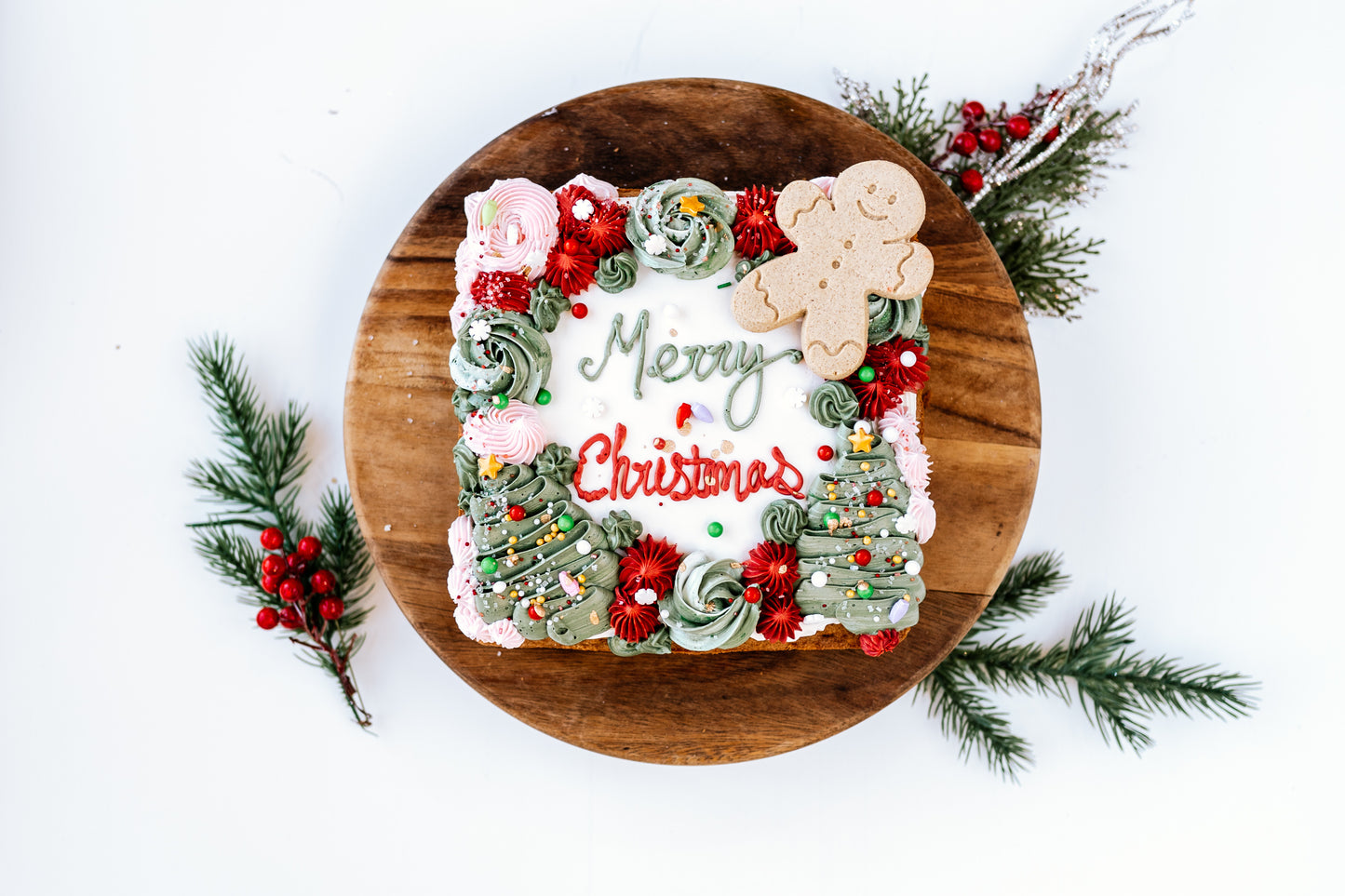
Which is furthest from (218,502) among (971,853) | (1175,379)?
(1175,379)

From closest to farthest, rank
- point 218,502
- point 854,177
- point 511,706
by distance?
point 854,177 < point 511,706 < point 218,502

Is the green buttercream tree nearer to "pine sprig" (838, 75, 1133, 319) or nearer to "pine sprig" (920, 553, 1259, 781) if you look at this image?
"pine sprig" (920, 553, 1259, 781)

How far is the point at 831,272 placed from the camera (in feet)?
6.86

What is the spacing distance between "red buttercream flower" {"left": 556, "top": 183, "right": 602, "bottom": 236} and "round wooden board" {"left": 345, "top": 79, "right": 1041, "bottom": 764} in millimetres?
322

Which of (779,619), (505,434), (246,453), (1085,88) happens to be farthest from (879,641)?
(246,453)

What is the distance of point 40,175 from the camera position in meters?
2.72

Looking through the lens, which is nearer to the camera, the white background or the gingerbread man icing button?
the gingerbread man icing button

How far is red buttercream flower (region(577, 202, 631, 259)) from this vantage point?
6.96 feet

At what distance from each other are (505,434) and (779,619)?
80 cm

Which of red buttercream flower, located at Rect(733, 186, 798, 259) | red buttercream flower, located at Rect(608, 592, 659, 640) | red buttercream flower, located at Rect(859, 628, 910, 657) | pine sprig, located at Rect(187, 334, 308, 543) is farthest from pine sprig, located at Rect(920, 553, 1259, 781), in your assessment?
pine sprig, located at Rect(187, 334, 308, 543)

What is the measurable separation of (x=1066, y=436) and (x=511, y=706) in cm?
191

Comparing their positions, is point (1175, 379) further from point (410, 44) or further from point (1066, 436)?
point (410, 44)

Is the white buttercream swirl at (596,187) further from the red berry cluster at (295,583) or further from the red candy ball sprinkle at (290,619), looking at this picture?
the red candy ball sprinkle at (290,619)

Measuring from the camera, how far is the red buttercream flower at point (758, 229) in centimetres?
213
